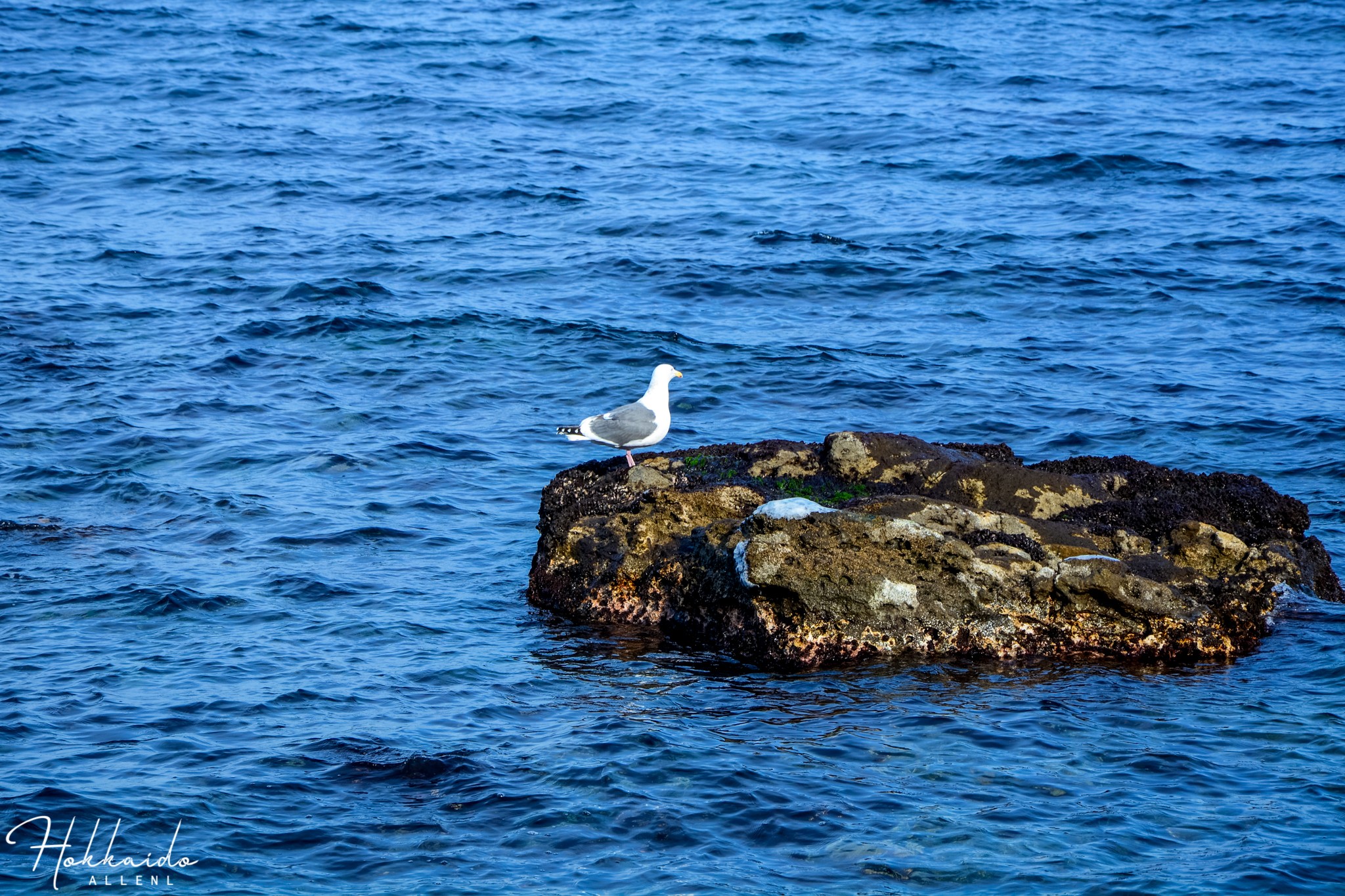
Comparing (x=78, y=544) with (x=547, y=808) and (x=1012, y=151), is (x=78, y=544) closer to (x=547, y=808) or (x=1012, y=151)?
(x=547, y=808)

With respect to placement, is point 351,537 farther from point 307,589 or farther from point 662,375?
point 662,375

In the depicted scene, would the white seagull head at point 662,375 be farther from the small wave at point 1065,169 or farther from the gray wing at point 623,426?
the small wave at point 1065,169

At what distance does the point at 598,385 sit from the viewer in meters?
16.2

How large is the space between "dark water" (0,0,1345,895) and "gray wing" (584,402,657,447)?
4.66 feet

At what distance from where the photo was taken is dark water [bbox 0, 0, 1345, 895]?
7703 millimetres

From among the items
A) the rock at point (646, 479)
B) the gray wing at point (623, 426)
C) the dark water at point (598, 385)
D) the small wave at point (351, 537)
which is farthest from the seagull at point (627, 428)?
the small wave at point (351, 537)

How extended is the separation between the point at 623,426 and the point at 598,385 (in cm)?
516

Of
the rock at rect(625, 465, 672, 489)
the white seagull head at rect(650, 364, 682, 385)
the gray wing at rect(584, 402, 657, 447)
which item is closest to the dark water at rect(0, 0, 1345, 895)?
the rock at rect(625, 465, 672, 489)

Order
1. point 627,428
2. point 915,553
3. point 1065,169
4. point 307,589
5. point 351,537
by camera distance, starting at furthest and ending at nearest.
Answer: point 1065,169, point 351,537, point 307,589, point 627,428, point 915,553

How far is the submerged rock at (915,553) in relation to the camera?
9.34 m

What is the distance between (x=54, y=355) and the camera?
16844 mm

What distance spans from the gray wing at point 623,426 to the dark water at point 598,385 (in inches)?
55.9

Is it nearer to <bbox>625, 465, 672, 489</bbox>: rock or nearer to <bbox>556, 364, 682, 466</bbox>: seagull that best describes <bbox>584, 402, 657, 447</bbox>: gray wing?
<bbox>556, 364, 682, 466</bbox>: seagull

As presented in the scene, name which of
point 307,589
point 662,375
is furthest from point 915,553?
point 307,589
